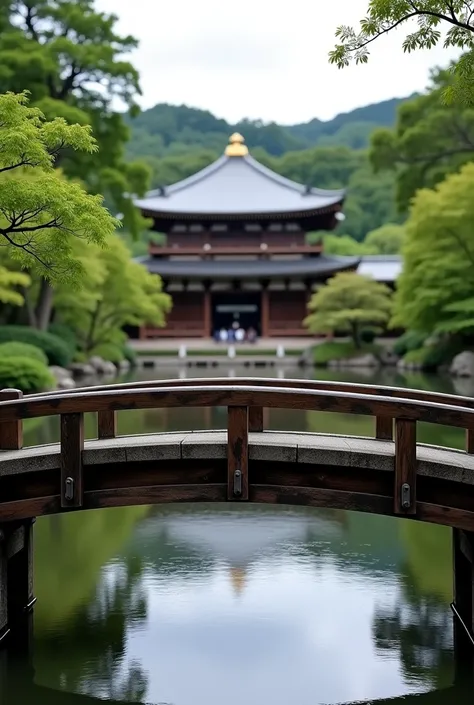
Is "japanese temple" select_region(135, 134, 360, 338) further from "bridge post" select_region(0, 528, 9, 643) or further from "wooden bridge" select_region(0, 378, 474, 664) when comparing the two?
"bridge post" select_region(0, 528, 9, 643)

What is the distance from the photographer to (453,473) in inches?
240

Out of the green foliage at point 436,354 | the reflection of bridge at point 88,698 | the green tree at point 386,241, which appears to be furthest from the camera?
the green tree at point 386,241

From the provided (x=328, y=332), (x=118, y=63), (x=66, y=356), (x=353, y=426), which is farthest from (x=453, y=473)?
(x=328, y=332)

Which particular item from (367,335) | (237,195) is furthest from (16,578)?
(237,195)

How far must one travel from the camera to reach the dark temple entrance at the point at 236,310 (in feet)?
163

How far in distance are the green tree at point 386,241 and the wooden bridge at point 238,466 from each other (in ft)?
204

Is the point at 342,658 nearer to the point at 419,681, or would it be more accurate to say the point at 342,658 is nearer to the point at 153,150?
the point at 419,681

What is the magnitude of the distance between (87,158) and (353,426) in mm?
18296

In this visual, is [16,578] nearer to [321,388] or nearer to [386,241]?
[321,388]

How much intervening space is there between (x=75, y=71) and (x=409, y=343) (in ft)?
63.3

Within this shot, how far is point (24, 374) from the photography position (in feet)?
69.2

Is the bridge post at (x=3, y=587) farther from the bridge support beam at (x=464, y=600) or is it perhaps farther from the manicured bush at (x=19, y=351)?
the manicured bush at (x=19, y=351)

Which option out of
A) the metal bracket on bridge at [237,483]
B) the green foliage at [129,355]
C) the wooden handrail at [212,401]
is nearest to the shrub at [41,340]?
the green foliage at [129,355]

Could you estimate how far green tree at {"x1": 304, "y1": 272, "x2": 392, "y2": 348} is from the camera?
38.2m
